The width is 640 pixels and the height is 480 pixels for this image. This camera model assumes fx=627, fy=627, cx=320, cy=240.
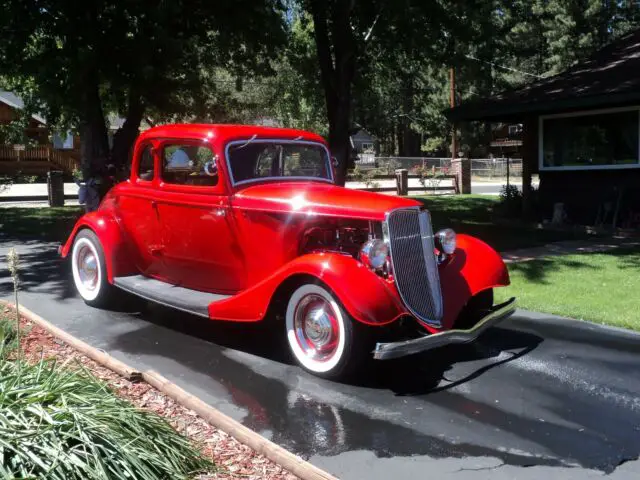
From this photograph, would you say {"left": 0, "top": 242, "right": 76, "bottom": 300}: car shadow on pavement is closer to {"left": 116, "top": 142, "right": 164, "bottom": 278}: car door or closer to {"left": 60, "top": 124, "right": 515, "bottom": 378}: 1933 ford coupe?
{"left": 60, "top": 124, "right": 515, "bottom": 378}: 1933 ford coupe

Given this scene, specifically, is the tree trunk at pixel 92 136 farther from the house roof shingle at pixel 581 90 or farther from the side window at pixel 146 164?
the house roof shingle at pixel 581 90

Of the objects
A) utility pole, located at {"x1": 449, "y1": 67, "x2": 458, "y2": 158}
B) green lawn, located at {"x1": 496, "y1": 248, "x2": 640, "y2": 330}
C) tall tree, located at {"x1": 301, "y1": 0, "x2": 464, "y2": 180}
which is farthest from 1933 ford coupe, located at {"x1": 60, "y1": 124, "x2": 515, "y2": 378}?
utility pole, located at {"x1": 449, "y1": 67, "x2": 458, "y2": 158}

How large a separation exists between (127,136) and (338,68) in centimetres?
529

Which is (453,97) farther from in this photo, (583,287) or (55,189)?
(583,287)

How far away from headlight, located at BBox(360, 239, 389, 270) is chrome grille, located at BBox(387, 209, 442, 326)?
70mm

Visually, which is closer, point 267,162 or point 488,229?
point 267,162

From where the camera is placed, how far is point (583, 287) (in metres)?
7.75

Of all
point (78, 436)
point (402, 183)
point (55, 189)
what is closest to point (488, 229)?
point (78, 436)

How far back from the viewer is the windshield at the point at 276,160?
231 inches

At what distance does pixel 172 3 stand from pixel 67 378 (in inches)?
367

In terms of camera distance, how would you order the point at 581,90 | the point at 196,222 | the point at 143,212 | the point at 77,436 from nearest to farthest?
the point at 77,436 → the point at 196,222 → the point at 143,212 → the point at 581,90

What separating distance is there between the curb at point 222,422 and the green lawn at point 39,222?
896cm

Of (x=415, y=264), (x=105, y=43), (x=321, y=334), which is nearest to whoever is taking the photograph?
(x=321, y=334)

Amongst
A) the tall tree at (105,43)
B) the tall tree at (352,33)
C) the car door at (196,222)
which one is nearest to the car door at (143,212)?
the car door at (196,222)
